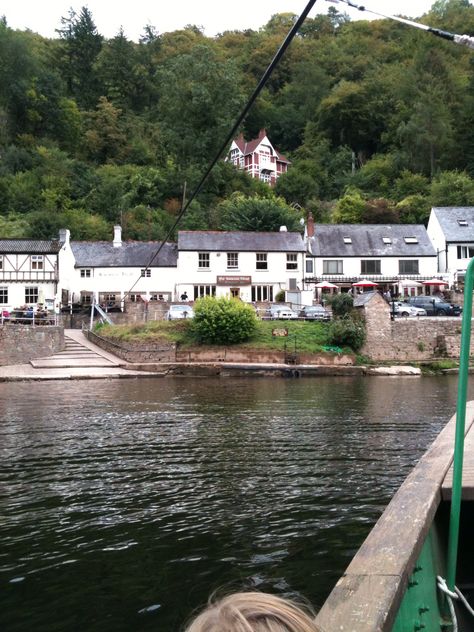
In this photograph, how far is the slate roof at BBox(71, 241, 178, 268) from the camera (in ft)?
161

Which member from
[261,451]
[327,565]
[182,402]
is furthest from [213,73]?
[327,565]

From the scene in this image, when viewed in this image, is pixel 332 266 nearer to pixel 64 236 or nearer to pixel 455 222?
pixel 455 222

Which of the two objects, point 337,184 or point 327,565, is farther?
point 337,184

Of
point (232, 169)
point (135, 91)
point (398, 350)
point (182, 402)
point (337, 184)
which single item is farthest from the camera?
point (135, 91)

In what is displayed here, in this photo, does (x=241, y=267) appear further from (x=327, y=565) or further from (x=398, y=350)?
(x=327, y=565)

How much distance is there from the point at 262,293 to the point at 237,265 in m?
3.27

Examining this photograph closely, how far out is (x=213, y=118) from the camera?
7269 cm

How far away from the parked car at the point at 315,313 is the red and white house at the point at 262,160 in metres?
49.5

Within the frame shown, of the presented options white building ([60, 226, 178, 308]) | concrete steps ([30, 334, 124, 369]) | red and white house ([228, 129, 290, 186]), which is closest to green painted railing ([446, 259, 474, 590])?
concrete steps ([30, 334, 124, 369])

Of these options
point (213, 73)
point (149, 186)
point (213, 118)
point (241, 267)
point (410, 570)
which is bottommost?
point (410, 570)

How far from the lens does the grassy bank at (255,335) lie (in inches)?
1361

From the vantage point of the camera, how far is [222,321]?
34.2 meters

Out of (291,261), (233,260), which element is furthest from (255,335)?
(291,261)

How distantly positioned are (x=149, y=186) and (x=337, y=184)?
26.9 metres
